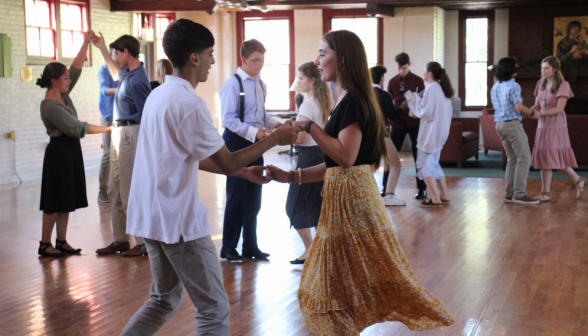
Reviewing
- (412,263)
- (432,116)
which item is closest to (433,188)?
(432,116)

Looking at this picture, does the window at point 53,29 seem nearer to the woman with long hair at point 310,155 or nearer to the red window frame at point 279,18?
Result: the red window frame at point 279,18

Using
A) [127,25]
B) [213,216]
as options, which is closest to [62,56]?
[127,25]

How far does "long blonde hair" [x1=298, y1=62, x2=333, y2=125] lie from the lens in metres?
4.41

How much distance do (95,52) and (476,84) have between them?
886cm

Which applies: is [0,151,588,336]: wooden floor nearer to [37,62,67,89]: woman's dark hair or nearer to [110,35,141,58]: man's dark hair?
[37,62,67,89]: woman's dark hair

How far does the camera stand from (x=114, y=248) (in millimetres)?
5102

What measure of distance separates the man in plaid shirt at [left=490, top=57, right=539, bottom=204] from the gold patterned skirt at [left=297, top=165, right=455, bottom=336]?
453 centimetres

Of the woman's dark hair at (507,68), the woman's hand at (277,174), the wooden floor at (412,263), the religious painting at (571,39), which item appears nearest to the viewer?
the woman's hand at (277,174)

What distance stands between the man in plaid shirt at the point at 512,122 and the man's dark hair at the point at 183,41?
5.09 metres

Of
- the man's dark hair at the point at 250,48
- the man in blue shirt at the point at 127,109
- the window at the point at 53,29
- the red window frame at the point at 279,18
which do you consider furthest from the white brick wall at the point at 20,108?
the man's dark hair at the point at 250,48

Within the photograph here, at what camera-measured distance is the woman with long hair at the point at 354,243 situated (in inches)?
106

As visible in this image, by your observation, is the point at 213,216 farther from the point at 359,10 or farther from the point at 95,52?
the point at 359,10

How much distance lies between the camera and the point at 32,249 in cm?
527

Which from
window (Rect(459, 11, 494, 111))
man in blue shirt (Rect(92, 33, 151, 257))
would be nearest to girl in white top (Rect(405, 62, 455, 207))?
man in blue shirt (Rect(92, 33, 151, 257))
